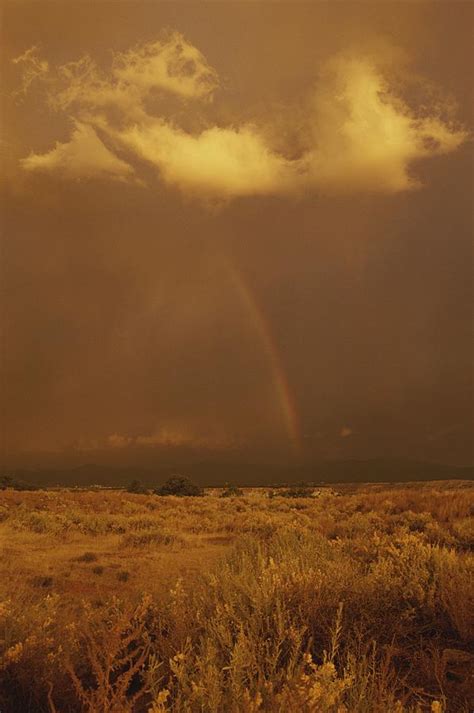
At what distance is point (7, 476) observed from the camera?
175 feet

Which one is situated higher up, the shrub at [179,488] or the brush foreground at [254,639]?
the shrub at [179,488]

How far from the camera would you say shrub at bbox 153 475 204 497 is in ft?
151

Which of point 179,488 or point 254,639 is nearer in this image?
point 254,639

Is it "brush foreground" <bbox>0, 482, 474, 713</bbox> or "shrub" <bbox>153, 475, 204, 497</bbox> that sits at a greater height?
"shrub" <bbox>153, 475, 204, 497</bbox>

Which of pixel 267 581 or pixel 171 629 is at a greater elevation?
pixel 267 581

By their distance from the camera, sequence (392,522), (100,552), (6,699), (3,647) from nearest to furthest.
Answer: (6,699) → (3,647) → (100,552) → (392,522)

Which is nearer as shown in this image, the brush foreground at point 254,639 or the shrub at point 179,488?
the brush foreground at point 254,639

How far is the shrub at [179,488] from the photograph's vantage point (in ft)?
151

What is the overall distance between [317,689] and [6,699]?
2.71m

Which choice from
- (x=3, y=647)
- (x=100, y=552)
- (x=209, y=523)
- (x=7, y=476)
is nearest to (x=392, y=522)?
(x=209, y=523)

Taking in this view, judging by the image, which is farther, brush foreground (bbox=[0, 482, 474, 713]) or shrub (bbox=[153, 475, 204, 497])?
shrub (bbox=[153, 475, 204, 497])

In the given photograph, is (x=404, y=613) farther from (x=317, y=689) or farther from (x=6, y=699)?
(x=6, y=699)

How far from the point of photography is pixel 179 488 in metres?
46.7

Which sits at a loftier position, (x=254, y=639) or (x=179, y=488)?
(x=179, y=488)
